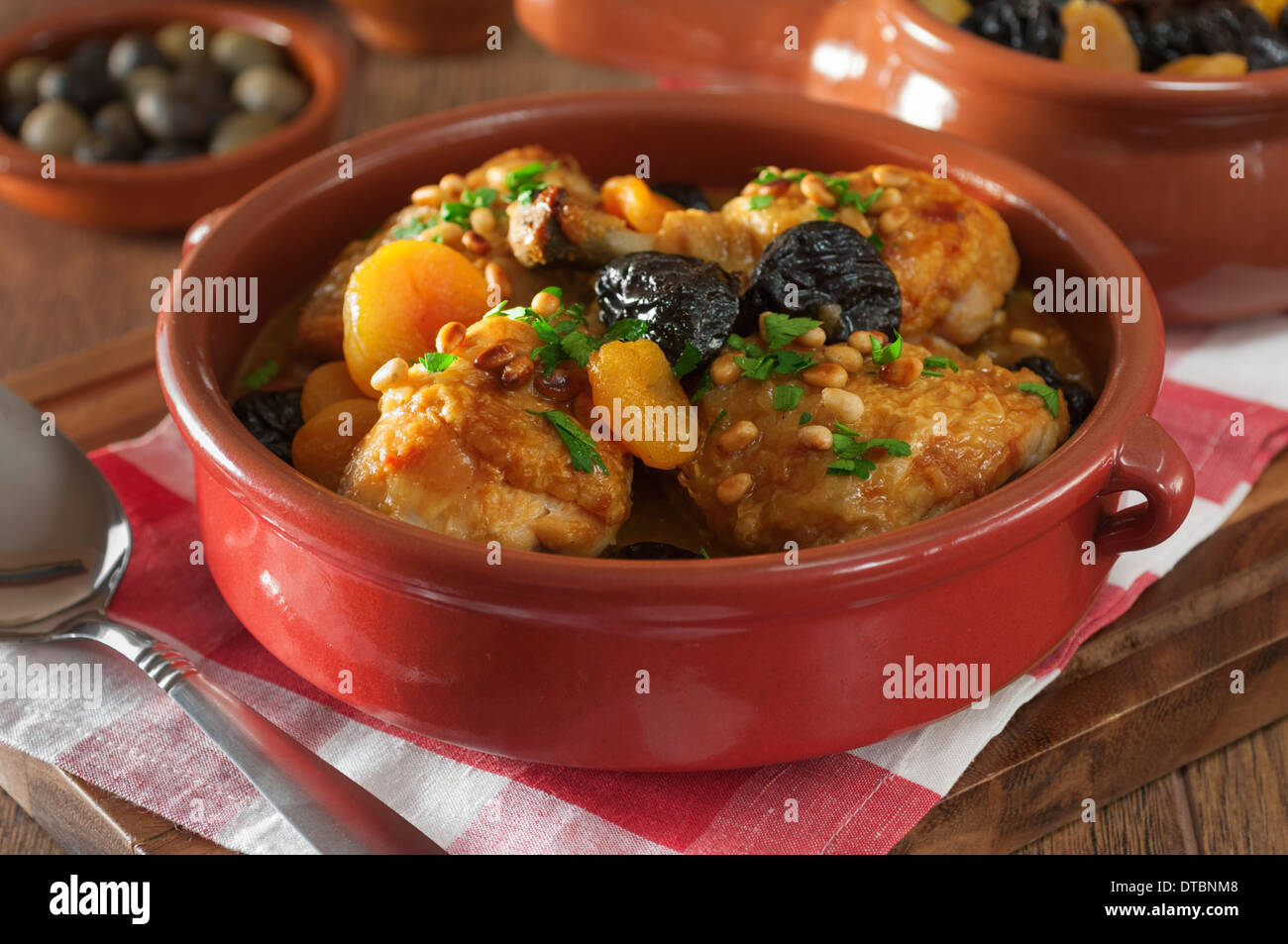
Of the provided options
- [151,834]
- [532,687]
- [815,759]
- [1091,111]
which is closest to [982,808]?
[815,759]

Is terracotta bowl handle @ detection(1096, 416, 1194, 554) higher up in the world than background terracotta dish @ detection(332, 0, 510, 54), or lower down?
Result: higher up

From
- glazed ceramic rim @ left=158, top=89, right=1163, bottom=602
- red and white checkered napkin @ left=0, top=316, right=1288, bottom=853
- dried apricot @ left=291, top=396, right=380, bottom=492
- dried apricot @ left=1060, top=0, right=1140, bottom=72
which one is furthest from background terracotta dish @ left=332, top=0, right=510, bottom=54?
dried apricot @ left=291, top=396, right=380, bottom=492

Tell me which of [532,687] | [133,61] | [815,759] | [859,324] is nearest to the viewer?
[532,687]

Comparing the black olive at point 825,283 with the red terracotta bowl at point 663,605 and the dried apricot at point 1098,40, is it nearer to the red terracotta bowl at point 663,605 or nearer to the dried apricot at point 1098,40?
the red terracotta bowl at point 663,605

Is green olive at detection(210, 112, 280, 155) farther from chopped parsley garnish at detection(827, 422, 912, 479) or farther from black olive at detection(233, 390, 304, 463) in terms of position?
chopped parsley garnish at detection(827, 422, 912, 479)

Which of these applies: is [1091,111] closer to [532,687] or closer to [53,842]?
[532,687]

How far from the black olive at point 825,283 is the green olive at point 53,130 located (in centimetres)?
286

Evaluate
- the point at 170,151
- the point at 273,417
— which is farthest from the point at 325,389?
the point at 170,151

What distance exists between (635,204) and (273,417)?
76 centimetres

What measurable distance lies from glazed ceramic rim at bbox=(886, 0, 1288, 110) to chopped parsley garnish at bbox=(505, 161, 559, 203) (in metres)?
1.00

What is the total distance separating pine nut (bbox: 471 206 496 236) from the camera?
2457mm

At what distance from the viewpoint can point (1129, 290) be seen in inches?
93.9

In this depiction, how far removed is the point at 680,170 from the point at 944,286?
31.8 inches

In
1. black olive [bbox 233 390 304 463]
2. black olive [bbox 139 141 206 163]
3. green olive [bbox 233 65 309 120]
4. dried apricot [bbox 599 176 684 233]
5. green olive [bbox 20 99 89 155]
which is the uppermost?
dried apricot [bbox 599 176 684 233]
